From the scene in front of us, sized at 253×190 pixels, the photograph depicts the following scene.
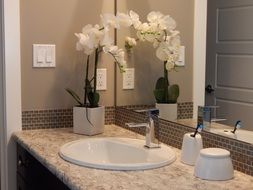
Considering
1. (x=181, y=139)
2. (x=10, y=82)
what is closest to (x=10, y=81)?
(x=10, y=82)

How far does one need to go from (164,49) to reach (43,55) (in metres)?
0.63

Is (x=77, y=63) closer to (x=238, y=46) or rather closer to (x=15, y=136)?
(x=15, y=136)

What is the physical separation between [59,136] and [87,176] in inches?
26.6

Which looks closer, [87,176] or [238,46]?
[87,176]

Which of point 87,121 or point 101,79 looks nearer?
point 87,121

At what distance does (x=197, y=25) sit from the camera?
1.87m

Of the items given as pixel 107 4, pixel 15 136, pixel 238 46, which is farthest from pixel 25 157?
pixel 238 46

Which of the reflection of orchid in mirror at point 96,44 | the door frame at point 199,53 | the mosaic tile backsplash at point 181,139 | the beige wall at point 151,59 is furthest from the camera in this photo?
the reflection of orchid in mirror at point 96,44

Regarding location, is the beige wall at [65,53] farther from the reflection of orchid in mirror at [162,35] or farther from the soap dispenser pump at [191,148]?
the soap dispenser pump at [191,148]

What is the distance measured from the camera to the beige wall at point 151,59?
6.33 feet

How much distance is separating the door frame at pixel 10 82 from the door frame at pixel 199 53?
889 mm

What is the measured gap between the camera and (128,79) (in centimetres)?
233

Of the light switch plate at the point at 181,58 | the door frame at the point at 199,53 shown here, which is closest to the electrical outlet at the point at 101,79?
the light switch plate at the point at 181,58

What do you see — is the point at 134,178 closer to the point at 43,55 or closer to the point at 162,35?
the point at 162,35
